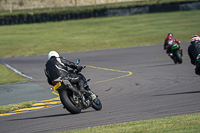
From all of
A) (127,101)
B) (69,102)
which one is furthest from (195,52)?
(69,102)

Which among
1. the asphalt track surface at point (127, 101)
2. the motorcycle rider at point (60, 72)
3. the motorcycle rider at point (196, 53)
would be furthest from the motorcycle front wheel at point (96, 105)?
the motorcycle rider at point (196, 53)

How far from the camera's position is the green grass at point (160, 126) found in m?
6.13

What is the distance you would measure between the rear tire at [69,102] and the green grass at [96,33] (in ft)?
77.2

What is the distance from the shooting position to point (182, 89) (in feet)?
38.4

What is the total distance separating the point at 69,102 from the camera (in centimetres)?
832

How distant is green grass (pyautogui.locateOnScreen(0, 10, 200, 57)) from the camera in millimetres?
34406

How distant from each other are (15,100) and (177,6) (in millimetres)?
35125

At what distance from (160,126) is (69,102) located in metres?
2.52

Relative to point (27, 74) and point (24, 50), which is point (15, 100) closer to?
point (27, 74)

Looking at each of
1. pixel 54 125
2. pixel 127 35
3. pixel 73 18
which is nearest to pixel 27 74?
pixel 54 125

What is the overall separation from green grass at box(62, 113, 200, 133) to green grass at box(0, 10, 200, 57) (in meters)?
25.4

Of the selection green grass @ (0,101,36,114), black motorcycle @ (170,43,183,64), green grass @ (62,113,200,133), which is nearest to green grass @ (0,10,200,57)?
black motorcycle @ (170,43,183,64)

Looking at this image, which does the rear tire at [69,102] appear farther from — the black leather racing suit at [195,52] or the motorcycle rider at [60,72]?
the black leather racing suit at [195,52]

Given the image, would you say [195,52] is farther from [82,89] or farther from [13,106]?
[13,106]
